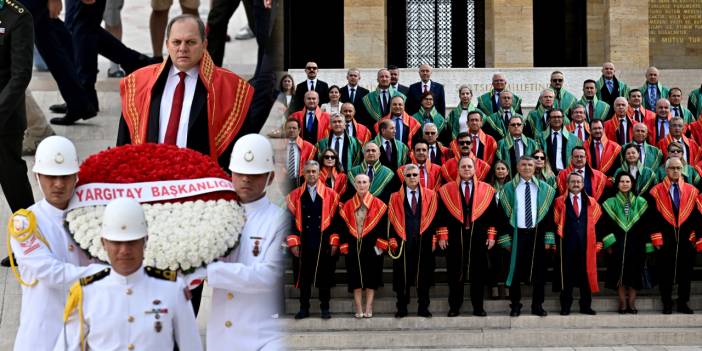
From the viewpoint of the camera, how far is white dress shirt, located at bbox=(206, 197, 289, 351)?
4.86 m

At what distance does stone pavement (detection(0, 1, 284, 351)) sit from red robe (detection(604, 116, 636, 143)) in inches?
157

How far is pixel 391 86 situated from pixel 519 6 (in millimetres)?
7024

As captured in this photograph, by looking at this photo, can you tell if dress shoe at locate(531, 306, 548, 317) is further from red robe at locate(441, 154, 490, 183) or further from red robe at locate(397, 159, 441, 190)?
red robe at locate(397, 159, 441, 190)

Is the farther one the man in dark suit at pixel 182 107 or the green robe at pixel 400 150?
the green robe at pixel 400 150

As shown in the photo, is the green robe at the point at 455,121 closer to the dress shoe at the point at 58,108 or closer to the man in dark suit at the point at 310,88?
the man in dark suit at the point at 310,88

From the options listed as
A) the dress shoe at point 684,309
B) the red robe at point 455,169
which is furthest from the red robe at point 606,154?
the dress shoe at point 684,309

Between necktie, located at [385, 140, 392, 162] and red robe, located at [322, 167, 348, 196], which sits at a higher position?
necktie, located at [385, 140, 392, 162]

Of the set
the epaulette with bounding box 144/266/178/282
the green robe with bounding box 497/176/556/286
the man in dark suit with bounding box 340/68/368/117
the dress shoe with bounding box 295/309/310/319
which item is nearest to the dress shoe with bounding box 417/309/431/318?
the green robe with bounding box 497/176/556/286

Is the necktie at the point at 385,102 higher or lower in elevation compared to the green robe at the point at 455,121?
higher

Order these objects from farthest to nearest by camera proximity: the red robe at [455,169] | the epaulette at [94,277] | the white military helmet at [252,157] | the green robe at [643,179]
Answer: the green robe at [643,179] < the red robe at [455,169] < the epaulette at [94,277] < the white military helmet at [252,157]

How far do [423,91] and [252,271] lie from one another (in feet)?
34.4

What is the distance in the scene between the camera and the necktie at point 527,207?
12.4 meters

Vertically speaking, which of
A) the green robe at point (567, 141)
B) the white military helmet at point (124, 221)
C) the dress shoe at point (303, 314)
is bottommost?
the dress shoe at point (303, 314)

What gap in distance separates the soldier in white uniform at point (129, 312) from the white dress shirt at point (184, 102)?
0.79m
